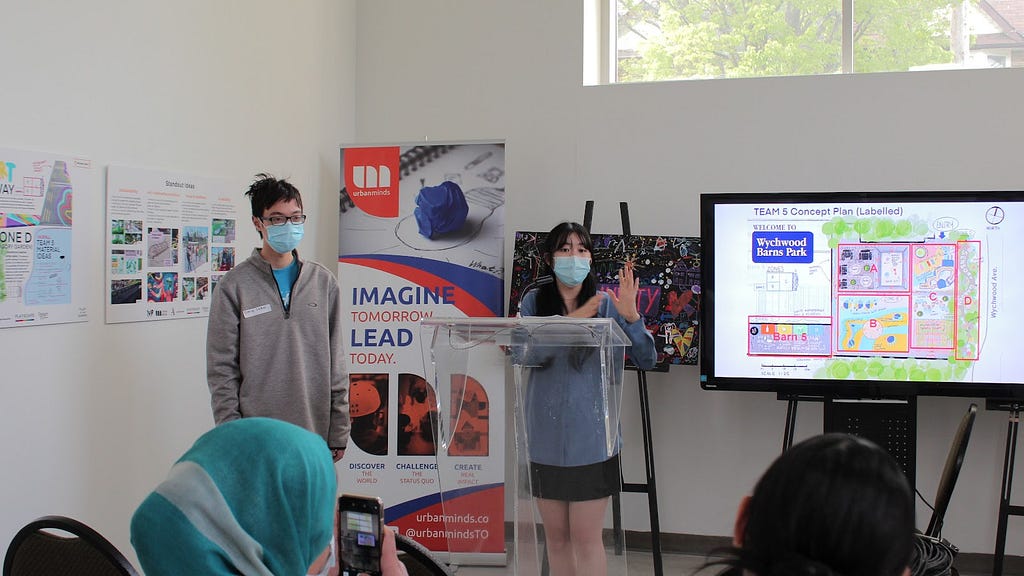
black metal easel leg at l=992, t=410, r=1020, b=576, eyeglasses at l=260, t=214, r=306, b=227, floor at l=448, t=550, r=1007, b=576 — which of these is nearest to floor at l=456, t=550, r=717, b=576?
floor at l=448, t=550, r=1007, b=576

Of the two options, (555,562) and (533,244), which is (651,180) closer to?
(533,244)

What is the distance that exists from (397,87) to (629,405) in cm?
217

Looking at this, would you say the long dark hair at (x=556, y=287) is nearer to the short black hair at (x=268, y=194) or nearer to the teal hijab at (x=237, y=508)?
the short black hair at (x=268, y=194)

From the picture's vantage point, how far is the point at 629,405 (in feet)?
15.1

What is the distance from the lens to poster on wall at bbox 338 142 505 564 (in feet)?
14.1

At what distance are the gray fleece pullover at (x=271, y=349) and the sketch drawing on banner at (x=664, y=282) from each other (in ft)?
4.08

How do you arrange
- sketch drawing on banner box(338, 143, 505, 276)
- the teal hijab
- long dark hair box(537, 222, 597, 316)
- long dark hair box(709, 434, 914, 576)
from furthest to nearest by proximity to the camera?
sketch drawing on banner box(338, 143, 505, 276), long dark hair box(537, 222, 597, 316), the teal hijab, long dark hair box(709, 434, 914, 576)

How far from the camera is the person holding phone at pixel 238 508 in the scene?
1.06 metres

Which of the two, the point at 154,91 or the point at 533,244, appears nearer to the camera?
the point at 154,91

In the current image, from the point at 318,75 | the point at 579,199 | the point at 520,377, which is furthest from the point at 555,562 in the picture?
the point at 318,75

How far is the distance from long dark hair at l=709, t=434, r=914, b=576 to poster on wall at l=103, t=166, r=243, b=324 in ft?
8.87

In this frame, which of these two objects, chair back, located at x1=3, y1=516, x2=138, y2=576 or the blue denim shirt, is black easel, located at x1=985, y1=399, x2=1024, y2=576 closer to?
the blue denim shirt

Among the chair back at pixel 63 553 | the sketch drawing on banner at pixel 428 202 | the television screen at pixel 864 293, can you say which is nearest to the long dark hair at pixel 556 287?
the television screen at pixel 864 293

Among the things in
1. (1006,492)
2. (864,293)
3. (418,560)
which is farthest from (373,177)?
(1006,492)
